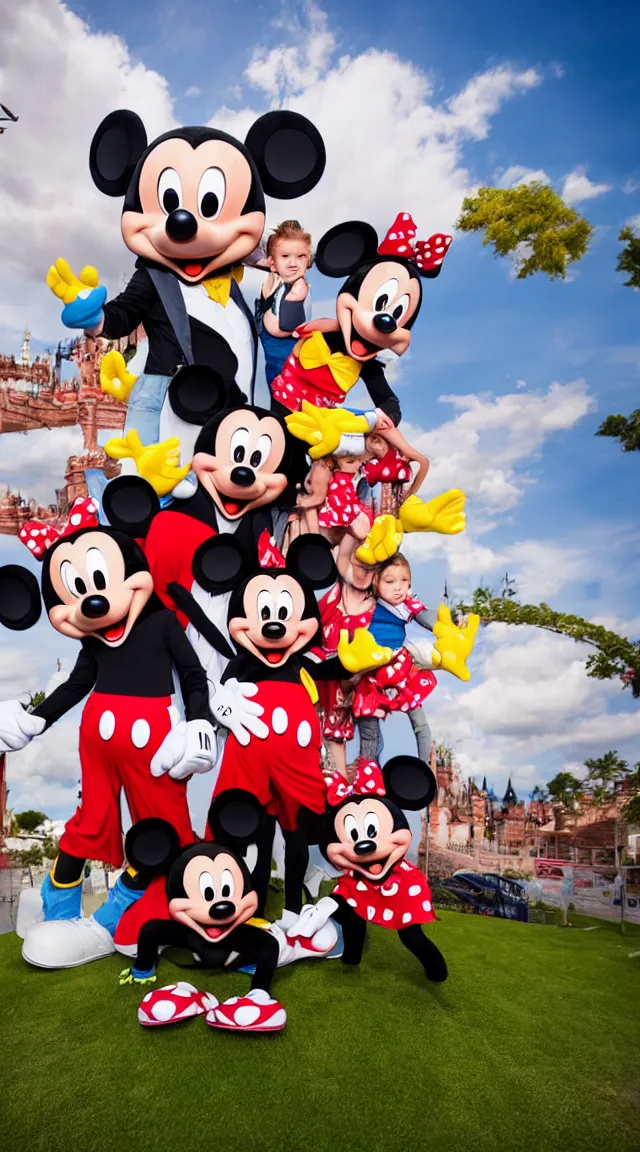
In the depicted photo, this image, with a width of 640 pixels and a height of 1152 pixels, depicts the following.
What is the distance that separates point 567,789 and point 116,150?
658cm

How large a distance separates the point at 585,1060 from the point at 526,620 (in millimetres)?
4581

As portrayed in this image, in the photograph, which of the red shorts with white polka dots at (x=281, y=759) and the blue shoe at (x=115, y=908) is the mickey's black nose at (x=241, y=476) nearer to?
the red shorts with white polka dots at (x=281, y=759)

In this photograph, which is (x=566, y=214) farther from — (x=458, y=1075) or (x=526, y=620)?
(x=458, y=1075)

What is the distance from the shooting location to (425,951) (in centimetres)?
377

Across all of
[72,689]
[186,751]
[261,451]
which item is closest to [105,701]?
[72,689]

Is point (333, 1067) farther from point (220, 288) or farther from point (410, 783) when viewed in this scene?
point (220, 288)

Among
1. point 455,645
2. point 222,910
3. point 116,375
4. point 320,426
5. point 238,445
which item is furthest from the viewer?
point 455,645

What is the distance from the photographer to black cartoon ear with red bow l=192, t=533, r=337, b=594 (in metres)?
3.96

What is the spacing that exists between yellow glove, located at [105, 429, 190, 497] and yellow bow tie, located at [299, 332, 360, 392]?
3.14ft

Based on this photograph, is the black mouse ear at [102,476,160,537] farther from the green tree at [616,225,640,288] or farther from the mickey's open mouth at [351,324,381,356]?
the green tree at [616,225,640,288]

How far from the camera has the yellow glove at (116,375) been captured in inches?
168

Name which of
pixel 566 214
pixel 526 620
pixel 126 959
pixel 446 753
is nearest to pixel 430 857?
pixel 446 753

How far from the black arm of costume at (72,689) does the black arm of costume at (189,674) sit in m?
0.38

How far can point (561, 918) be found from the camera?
7.11 meters
